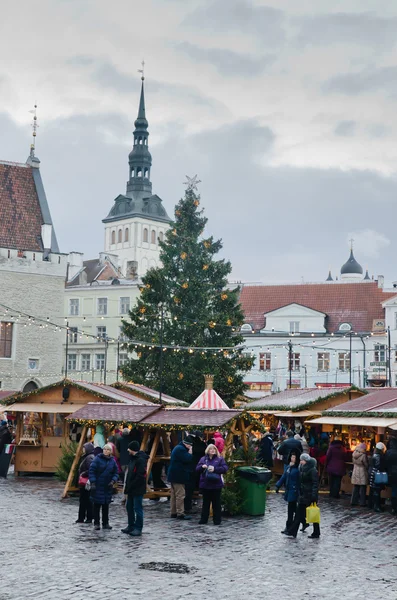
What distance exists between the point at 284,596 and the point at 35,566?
3317mm

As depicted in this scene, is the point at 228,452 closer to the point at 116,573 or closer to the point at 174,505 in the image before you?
the point at 174,505

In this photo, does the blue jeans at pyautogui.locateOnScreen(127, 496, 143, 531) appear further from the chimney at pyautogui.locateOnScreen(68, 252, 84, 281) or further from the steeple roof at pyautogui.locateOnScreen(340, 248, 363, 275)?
the steeple roof at pyautogui.locateOnScreen(340, 248, 363, 275)

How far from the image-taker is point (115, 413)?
19.8m

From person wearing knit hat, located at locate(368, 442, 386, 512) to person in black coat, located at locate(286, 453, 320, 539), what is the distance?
4459 millimetres

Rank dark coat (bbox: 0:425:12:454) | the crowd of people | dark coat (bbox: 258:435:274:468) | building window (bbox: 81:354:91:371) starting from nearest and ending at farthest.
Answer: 1. the crowd of people
2. dark coat (bbox: 258:435:274:468)
3. dark coat (bbox: 0:425:12:454)
4. building window (bbox: 81:354:91:371)

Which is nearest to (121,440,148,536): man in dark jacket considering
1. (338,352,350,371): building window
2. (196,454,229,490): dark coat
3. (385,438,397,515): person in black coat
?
(196,454,229,490): dark coat

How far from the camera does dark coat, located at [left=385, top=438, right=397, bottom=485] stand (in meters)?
18.6

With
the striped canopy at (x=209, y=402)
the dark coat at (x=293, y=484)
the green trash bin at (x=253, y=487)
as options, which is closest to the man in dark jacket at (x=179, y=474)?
the green trash bin at (x=253, y=487)

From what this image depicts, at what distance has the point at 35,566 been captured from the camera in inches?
461

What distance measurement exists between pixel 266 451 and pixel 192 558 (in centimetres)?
1143

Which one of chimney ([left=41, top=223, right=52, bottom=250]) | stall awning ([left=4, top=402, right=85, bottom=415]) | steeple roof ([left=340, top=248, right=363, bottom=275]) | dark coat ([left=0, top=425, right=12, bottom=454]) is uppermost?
steeple roof ([left=340, top=248, right=363, bottom=275])

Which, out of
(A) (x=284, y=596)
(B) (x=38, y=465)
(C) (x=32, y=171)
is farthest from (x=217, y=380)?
(A) (x=284, y=596)

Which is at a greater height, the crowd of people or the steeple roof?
the steeple roof

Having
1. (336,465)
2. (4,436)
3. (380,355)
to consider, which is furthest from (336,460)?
(380,355)
